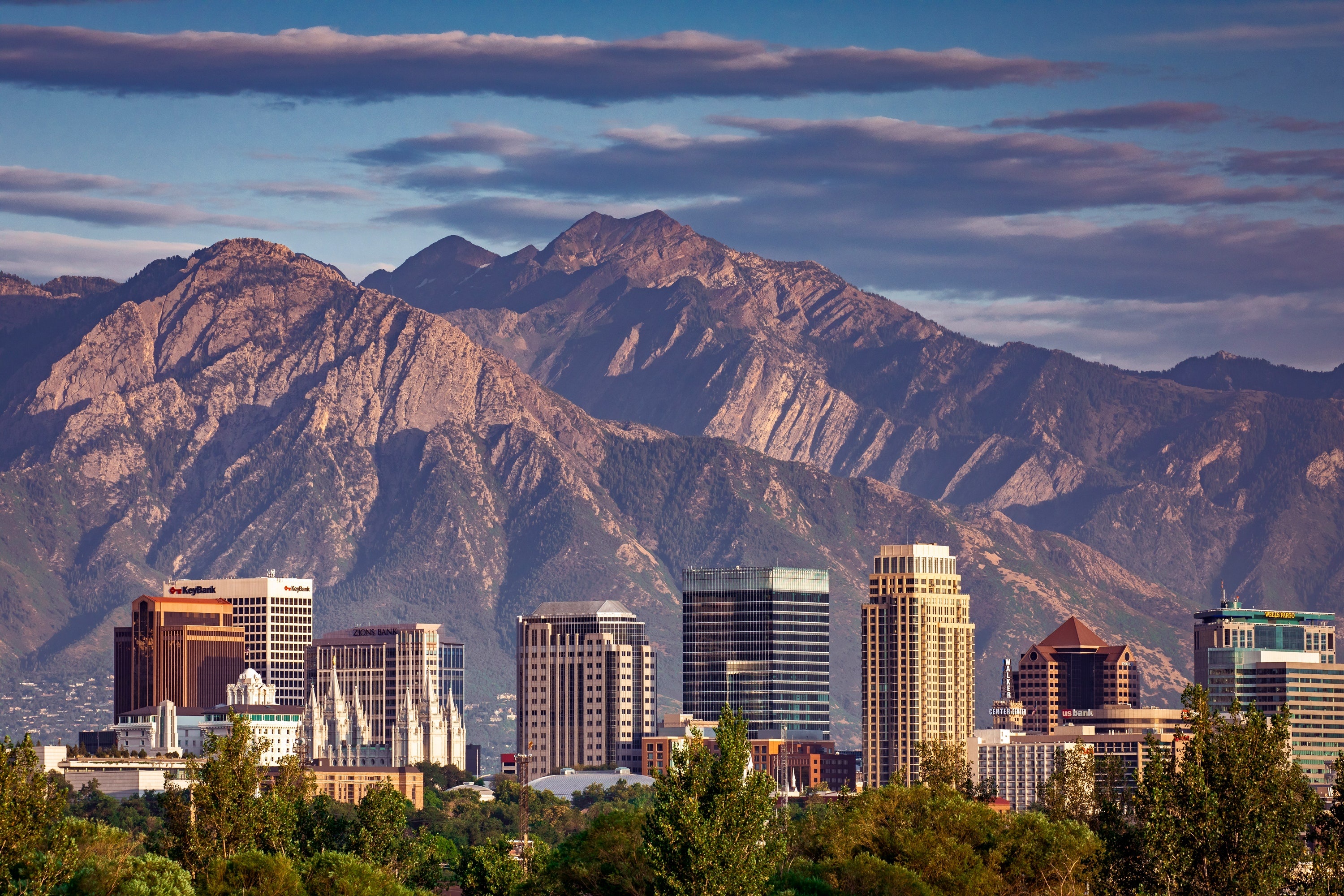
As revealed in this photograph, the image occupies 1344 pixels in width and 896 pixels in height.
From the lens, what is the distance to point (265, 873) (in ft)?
648

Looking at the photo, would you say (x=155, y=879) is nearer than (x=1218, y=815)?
No

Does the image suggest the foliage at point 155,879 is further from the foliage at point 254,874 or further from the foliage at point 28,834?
the foliage at point 28,834

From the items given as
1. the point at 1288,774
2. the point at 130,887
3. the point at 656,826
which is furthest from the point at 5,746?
the point at 1288,774

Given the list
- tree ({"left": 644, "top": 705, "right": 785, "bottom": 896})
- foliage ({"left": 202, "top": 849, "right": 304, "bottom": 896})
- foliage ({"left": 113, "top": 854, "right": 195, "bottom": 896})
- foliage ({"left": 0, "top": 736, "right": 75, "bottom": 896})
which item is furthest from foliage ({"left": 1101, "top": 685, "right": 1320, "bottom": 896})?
foliage ({"left": 0, "top": 736, "right": 75, "bottom": 896})

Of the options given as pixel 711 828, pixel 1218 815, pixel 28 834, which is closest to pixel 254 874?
pixel 28 834

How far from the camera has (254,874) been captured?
198 meters

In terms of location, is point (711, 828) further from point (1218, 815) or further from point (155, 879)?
point (155, 879)

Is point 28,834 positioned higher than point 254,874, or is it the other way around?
point 28,834

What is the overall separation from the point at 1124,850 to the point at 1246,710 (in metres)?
12.4

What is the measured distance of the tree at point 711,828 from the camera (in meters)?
174

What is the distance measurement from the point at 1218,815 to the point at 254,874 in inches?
3000

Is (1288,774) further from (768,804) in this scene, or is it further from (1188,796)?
(768,804)

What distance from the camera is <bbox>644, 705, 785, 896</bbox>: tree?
6845 inches

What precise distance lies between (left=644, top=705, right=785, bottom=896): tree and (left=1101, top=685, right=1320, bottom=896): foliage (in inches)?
1053
